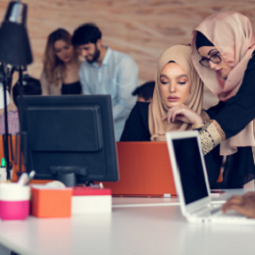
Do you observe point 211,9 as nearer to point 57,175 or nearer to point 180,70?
point 180,70

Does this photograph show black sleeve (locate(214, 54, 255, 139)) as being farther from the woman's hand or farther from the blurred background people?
the blurred background people

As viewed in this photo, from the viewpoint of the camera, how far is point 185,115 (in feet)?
5.94

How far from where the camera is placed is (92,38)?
3309mm

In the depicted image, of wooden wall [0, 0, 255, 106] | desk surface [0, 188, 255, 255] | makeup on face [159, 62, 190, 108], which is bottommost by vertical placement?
desk surface [0, 188, 255, 255]

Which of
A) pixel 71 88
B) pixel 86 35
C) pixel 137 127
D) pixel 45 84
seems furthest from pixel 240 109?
pixel 45 84

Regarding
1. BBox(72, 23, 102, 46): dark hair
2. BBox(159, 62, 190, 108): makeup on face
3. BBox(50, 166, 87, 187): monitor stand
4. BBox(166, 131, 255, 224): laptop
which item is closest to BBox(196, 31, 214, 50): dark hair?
BBox(159, 62, 190, 108): makeup on face

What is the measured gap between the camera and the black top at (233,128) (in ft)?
5.87

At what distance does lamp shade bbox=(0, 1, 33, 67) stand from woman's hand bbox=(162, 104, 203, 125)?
898 mm

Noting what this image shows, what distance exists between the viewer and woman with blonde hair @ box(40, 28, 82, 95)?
12.1ft

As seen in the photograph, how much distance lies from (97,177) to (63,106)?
0.23 m

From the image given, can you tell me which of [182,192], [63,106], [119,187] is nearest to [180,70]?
[119,187]

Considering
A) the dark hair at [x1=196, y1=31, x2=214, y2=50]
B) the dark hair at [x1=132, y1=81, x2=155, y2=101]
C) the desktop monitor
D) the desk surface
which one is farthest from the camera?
the dark hair at [x1=132, y1=81, x2=155, y2=101]

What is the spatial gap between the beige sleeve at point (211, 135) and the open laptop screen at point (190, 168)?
0.48m

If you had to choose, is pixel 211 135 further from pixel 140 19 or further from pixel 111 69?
pixel 140 19
